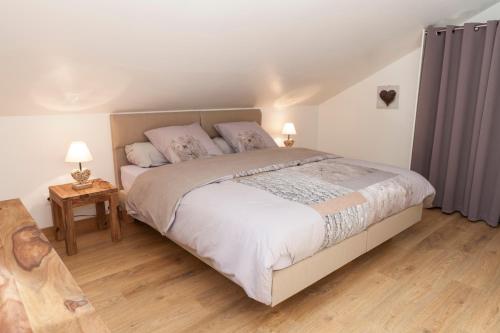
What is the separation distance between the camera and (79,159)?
2588 mm

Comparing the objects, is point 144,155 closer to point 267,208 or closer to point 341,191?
point 267,208

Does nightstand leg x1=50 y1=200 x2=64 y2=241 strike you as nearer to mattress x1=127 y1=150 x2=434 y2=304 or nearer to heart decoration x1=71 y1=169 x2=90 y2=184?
heart decoration x1=71 y1=169 x2=90 y2=184

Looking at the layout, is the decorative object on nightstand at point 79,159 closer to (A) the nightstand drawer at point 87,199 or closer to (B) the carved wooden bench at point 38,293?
(A) the nightstand drawer at point 87,199

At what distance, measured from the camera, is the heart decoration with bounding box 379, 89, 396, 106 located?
4.12 metres

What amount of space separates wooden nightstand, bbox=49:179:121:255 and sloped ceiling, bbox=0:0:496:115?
67 cm

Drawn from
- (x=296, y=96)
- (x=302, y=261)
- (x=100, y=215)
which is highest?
(x=296, y=96)

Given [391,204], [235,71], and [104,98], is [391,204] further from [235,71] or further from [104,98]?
[104,98]

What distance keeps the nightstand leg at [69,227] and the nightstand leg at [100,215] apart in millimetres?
472

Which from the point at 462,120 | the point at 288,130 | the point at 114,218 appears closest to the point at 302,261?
the point at 114,218

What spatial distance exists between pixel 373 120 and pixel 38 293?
412 cm

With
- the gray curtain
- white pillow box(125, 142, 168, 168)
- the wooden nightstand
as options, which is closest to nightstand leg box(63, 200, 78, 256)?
the wooden nightstand

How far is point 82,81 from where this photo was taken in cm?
245

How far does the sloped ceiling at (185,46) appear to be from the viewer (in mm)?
1896

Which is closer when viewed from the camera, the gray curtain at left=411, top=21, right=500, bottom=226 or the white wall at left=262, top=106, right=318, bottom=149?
the gray curtain at left=411, top=21, right=500, bottom=226
